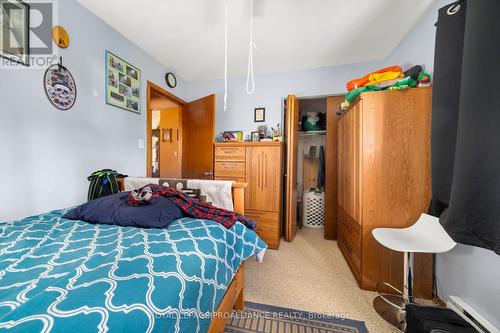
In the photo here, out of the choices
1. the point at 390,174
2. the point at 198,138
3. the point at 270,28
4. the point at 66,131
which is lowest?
the point at 390,174

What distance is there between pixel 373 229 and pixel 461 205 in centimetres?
79

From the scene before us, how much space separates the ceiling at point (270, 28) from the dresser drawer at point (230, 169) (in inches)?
55.4

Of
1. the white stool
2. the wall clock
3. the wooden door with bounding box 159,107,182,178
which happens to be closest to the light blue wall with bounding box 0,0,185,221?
the wall clock

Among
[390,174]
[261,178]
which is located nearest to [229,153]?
[261,178]

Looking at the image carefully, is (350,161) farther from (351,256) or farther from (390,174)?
(351,256)

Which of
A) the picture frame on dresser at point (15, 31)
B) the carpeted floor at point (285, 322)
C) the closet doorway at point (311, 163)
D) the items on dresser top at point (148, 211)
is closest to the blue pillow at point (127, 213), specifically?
the items on dresser top at point (148, 211)

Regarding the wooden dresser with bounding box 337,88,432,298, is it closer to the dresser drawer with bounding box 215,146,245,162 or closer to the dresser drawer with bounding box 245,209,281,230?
the dresser drawer with bounding box 245,209,281,230

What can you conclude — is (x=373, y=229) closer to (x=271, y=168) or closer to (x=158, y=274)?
(x=271, y=168)

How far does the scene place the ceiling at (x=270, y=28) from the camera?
168cm

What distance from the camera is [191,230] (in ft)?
3.42

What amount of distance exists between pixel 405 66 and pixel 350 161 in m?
1.23

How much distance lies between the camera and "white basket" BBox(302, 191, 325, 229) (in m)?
3.26

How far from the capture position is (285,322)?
1308mm

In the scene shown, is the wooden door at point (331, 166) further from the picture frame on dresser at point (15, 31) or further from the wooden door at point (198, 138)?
the picture frame on dresser at point (15, 31)
